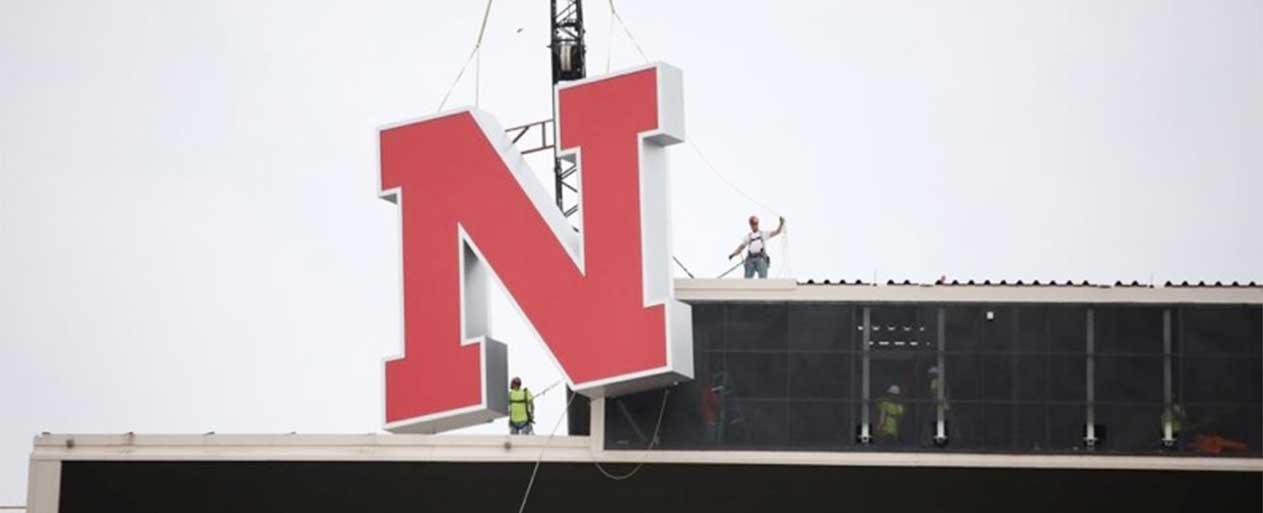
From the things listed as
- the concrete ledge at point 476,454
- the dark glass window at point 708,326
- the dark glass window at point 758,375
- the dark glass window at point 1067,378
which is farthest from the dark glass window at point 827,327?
the dark glass window at point 1067,378

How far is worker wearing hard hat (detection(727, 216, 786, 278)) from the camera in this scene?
321 feet

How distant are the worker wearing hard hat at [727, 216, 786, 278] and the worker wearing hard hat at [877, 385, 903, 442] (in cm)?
421

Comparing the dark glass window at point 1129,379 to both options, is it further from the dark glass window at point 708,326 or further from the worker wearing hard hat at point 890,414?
the dark glass window at point 708,326

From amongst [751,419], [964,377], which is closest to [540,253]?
[751,419]

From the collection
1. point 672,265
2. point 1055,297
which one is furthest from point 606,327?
point 1055,297

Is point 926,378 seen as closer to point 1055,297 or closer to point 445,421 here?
point 1055,297

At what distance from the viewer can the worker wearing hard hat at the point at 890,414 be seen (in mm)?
95438

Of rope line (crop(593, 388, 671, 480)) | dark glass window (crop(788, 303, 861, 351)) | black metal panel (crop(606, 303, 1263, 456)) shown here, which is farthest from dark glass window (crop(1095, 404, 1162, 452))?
rope line (crop(593, 388, 671, 480))

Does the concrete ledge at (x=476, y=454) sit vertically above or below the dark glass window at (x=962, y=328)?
below

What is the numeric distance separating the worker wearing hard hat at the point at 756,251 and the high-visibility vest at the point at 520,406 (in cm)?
521

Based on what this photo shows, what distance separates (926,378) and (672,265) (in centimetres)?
565

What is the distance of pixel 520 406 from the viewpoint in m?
98.4

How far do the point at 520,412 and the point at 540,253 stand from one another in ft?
12.4

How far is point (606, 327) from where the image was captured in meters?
95.5
